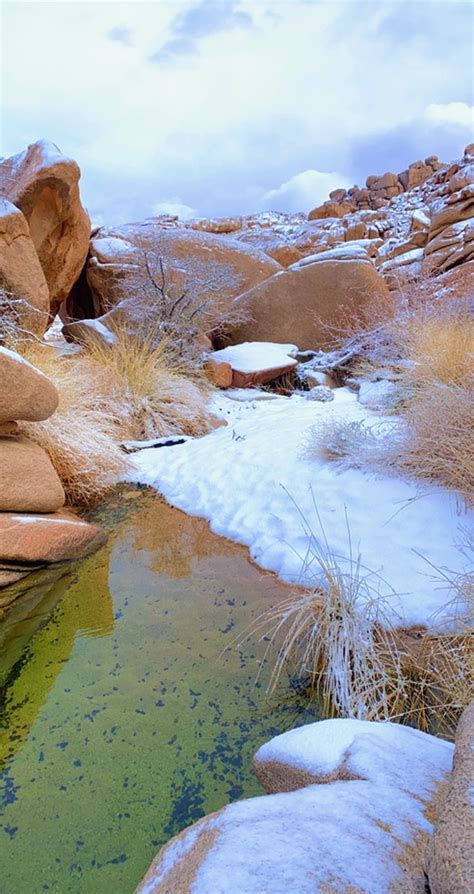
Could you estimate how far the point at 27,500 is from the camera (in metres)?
2.81

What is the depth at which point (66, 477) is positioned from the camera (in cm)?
357

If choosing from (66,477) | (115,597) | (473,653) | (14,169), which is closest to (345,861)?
(473,653)

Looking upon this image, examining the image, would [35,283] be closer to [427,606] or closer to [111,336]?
[111,336]

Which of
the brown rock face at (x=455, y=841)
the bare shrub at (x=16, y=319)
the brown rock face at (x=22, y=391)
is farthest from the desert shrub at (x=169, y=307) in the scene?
the brown rock face at (x=455, y=841)

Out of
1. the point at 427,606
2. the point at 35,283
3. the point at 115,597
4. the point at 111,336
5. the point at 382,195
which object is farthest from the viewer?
the point at 382,195

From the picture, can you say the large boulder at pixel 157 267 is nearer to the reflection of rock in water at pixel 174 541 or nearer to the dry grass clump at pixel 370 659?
the reflection of rock in water at pixel 174 541

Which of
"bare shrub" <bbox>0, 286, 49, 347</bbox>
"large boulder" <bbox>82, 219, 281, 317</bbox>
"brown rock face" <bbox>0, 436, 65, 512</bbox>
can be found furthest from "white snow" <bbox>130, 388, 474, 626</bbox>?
"large boulder" <bbox>82, 219, 281, 317</bbox>

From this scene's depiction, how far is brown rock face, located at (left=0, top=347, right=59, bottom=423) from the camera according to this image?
2.71 m

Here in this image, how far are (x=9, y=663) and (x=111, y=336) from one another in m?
4.21

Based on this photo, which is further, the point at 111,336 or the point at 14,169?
the point at 111,336

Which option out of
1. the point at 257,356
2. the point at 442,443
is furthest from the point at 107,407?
the point at 442,443

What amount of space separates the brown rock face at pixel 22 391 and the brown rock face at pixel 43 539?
56 centimetres

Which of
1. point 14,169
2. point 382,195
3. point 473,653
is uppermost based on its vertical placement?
point 382,195

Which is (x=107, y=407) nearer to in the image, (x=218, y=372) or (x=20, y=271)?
(x=20, y=271)
